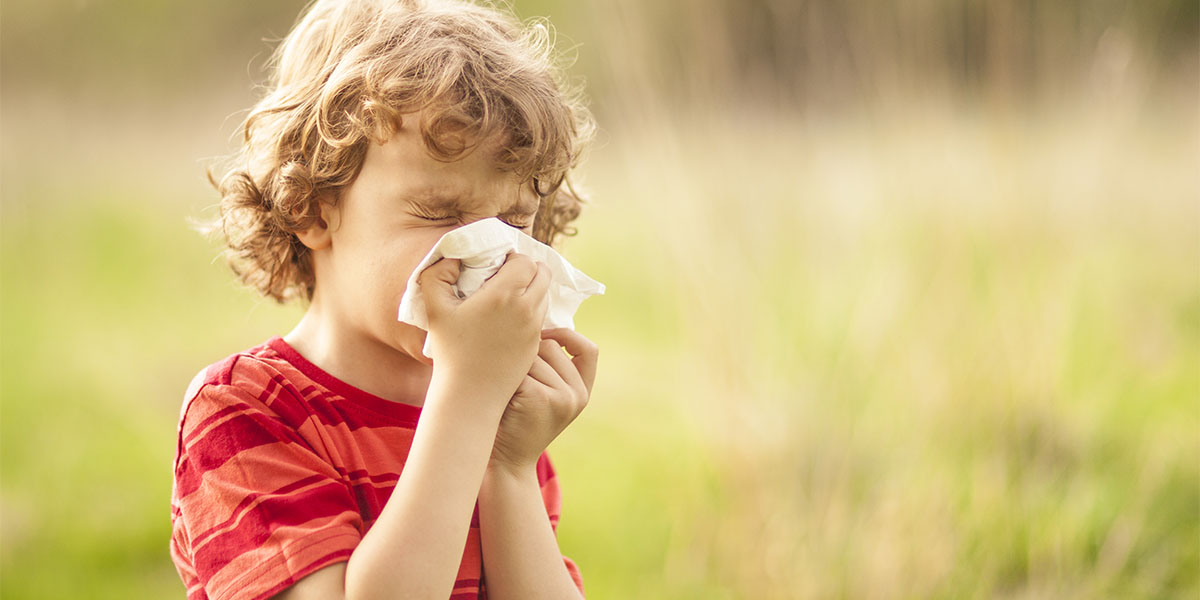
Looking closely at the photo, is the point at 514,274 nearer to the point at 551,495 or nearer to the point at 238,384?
the point at 238,384

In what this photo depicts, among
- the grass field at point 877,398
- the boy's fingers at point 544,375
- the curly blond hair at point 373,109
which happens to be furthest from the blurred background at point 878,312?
the boy's fingers at point 544,375

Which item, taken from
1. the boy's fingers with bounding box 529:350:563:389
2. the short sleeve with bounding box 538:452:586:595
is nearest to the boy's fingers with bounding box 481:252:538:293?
the boy's fingers with bounding box 529:350:563:389

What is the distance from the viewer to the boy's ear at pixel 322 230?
5.34 ft

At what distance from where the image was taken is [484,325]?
4.78 ft

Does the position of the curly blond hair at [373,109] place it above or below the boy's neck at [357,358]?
above

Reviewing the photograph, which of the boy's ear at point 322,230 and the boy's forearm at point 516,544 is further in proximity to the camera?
the boy's ear at point 322,230

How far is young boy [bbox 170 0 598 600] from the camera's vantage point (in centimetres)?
136

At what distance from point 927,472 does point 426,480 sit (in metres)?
2.27

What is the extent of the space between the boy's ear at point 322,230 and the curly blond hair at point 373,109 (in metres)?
0.01

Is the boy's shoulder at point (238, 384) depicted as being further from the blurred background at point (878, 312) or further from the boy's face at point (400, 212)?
the blurred background at point (878, 312)

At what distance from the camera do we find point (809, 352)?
3.33 meters

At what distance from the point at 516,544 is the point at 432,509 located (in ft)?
0.74

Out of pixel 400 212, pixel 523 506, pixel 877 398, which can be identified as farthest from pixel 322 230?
pixel 877 398

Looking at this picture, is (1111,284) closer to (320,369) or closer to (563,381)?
(563,381)
